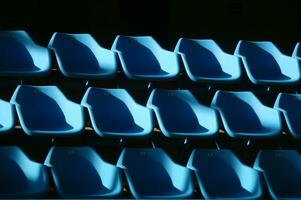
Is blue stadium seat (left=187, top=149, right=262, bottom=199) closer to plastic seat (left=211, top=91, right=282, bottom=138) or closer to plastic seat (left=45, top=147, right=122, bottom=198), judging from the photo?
plastic seat (left=211, top=91, right=282, bottom=138)

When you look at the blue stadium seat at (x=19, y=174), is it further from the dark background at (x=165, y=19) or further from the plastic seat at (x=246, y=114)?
the dark background at (x=165, y=19)

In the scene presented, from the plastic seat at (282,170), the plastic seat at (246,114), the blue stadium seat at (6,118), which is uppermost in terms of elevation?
the blue stadium seat at (6,118)

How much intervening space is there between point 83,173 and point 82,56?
3.05 ft

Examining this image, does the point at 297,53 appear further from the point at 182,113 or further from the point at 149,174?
the point at 149,174

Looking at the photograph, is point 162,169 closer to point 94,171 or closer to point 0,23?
point 94,171

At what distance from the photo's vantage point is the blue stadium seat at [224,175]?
2975 mm

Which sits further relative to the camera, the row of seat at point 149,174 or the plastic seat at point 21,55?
the plastic seat at point 21,55

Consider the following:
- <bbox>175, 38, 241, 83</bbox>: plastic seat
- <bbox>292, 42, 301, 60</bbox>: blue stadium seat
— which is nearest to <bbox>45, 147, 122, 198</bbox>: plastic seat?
<bbox>175, 38, 241, 83</bbox>: plastic seat

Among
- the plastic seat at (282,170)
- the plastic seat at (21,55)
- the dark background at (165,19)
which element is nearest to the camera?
the plastic seat at (282,170)

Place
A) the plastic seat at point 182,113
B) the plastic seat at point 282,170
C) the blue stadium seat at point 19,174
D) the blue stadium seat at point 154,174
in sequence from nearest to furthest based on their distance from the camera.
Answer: the blue stadium seat at point 19,174
the blue stadium seat at point 154,174
the plastic seat at point 282,170
the plastic seat at point 182,113

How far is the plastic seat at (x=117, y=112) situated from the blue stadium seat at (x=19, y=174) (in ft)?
1.46

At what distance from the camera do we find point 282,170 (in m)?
3.16

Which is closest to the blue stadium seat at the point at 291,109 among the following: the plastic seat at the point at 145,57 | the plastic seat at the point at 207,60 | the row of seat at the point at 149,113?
the row of seat at the point at 149,113

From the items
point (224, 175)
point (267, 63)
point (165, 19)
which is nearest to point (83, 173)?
point (224, 175)
